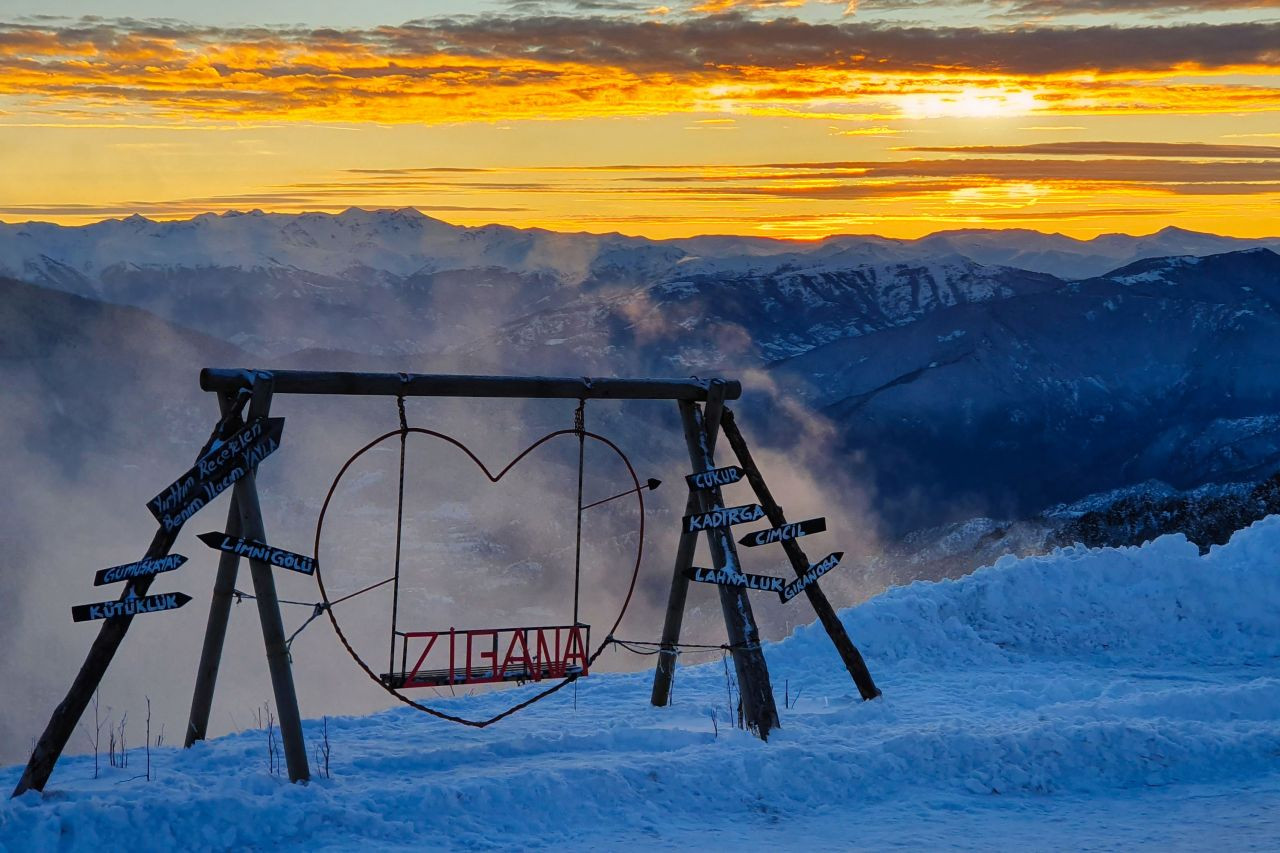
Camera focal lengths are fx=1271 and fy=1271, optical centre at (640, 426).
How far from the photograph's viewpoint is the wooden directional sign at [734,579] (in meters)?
12.0

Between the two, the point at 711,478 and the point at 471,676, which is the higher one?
the point at 711,478

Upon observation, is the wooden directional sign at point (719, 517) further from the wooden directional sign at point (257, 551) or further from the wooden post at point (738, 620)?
the wooden directional sign at point (257, 551)

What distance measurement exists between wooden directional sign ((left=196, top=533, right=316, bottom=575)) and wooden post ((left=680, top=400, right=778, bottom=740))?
145 inches

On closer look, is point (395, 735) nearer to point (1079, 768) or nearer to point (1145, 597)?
point (1079, 768)

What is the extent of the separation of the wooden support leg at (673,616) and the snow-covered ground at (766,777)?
275 millimetres

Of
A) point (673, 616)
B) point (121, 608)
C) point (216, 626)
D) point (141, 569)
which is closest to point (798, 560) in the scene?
point (673, 616)

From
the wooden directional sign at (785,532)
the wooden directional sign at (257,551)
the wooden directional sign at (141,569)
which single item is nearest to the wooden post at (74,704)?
the wooden directional sign at (141,569)

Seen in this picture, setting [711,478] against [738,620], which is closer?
[738,620]

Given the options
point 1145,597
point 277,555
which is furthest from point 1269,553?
point 277,555

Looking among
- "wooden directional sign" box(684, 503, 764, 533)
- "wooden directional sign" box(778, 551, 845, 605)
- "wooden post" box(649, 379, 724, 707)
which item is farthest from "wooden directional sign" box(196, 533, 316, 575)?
"wooden directional sign" box(778, 551, 845, 605)

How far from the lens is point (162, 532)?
10016 mm

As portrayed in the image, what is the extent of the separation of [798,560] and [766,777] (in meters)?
3.01

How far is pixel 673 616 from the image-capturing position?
43.0 feet

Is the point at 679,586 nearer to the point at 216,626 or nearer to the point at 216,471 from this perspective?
the point at 216,626
